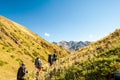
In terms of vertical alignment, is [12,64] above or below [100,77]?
above

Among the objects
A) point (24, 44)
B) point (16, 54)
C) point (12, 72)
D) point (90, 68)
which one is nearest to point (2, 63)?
point (12, 72)

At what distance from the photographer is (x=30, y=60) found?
6919 centimetres

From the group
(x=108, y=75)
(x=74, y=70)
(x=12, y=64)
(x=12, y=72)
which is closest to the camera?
(x=108, y=75)

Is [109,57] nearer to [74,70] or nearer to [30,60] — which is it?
[74,70]

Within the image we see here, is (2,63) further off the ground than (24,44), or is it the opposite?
(24,44)

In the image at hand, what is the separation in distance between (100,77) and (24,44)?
220ft

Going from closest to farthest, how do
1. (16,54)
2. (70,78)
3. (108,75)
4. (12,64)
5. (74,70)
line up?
(108,75) → (70,78) → (74,70) → (12,64) → (16,54)

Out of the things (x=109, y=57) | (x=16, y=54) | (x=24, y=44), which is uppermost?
(x=24, y=44)

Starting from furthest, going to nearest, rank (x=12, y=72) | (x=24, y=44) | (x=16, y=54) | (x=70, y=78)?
1. (x=24, y=44)
2. (x=16, y=54)
3. (x=12, y=72)
4. (x=70, y=78)

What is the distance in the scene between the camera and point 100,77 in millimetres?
17375

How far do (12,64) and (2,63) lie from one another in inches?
141

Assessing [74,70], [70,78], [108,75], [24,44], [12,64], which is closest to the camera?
[108,75]

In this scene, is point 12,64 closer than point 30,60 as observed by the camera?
Yes

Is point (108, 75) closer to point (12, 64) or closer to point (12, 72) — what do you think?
point (12, 72)
